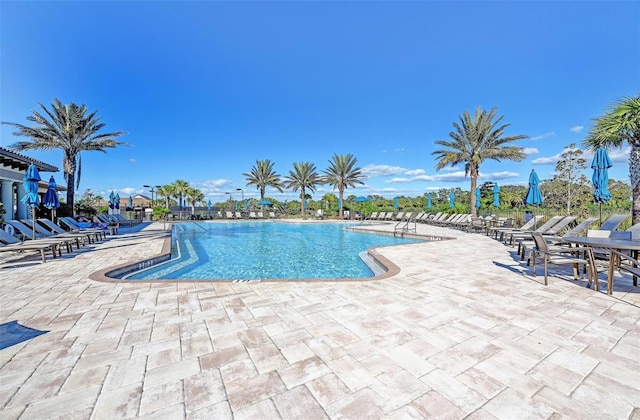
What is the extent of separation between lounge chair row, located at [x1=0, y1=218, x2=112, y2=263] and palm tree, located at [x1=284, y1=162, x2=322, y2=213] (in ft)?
63.0

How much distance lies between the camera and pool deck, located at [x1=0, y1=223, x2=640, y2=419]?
5.15 feet

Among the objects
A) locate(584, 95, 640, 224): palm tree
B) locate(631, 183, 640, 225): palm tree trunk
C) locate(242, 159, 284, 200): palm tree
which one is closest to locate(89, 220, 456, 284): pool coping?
locate(631, 183, 640, 225): palm tree trunk

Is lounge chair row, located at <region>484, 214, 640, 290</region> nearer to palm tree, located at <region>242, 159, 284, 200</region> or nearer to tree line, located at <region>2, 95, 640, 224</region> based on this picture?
tree line, located at <region>2, 95, 640, 224</region>

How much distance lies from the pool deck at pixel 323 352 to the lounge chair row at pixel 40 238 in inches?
109

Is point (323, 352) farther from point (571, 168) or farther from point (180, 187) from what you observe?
point (180, 187)

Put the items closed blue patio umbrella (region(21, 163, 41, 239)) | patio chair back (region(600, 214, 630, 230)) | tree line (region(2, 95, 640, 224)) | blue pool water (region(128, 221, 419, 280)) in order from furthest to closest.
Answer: tree line (region(2, 95, 640, 224)), closed blue patio umbrella (region(21, 163, 41, 239)), blue pool water (region(128, 221, 419, 280)), patio chair back (region(600, 214, 630, 230))

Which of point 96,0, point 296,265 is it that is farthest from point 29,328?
point 96,0

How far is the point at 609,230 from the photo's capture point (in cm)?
573

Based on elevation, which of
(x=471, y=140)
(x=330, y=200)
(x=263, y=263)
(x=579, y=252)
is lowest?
(x=263, y=263)

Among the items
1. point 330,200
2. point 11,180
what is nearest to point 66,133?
point 11,180

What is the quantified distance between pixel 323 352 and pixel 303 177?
26.8 meters

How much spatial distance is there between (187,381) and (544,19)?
593 inches

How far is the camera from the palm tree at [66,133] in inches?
509

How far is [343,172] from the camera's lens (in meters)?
27.1
